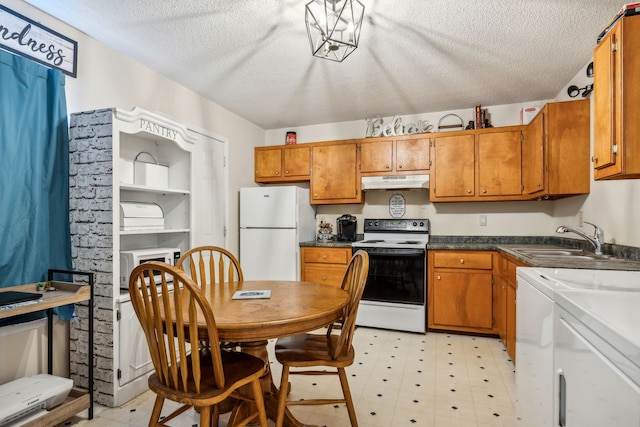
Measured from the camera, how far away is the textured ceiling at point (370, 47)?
1999mm

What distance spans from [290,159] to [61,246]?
8.49 ft

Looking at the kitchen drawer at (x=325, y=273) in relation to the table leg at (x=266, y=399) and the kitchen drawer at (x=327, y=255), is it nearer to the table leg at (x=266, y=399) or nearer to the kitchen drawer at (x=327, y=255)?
the kitchen drawer at (x=327, y=255)

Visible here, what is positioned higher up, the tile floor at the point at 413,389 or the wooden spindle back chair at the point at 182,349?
the wooden spindle back chair at the point at 182,349

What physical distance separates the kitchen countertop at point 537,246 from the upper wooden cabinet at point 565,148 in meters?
0.51

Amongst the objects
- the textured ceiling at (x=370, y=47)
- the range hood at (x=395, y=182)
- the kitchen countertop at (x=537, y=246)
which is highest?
the textured ceiling at (x=370, y=47)

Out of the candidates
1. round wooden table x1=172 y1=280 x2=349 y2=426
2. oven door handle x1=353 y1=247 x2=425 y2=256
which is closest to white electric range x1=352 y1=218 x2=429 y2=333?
oven door handle x1=353 y1=247 x2=425 y2=256

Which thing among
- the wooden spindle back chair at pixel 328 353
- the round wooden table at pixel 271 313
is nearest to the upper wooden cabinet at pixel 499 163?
the wooden spindle back chair at pixel 328 353

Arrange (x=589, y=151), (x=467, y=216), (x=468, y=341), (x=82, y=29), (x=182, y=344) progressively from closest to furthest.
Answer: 1. (x=182, y=344)
2. (x=82, y=29)
3. (x=589, y=151)
4. (x=468, y=341)
5. (x=467, y=216)

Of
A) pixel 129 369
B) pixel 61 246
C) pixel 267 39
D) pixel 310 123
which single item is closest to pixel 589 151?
pixel 267 39

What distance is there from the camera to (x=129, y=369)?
2148mm

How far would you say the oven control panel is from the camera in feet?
12.8

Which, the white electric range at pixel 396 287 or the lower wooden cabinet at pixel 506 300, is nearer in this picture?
the lower wooden cabinet at pixel 506 300

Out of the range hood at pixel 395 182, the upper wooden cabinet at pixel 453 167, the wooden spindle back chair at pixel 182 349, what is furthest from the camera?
the range hood at pixel 395 182

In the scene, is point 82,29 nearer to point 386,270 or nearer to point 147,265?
point 147,265
